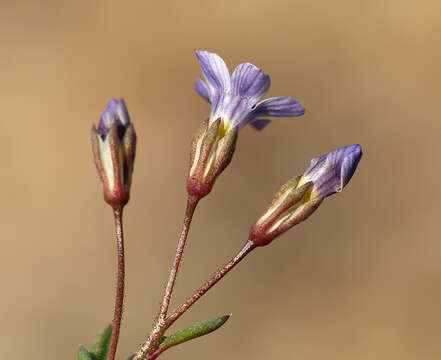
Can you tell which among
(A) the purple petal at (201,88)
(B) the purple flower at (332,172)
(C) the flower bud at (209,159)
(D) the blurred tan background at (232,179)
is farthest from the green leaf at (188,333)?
(D) the blurred tan background at (232,179)

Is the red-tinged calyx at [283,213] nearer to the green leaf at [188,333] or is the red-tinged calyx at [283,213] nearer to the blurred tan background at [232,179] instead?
the green leaf at [188,333]

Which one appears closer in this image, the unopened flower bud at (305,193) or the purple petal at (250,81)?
the unopened flower bud at (305,193)

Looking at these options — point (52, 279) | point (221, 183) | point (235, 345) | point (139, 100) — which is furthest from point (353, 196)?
point (52, 279)

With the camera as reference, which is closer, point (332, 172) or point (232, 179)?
point (332, 172)

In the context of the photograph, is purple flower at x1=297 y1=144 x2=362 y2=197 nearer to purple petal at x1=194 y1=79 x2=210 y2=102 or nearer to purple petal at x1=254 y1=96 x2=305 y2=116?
purple petal at x1=254 y1=96 x2=305 y2=116

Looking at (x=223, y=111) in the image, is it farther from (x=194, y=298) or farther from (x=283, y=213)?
(x=194, y=298)

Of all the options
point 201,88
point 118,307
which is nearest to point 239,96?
point 201,88
